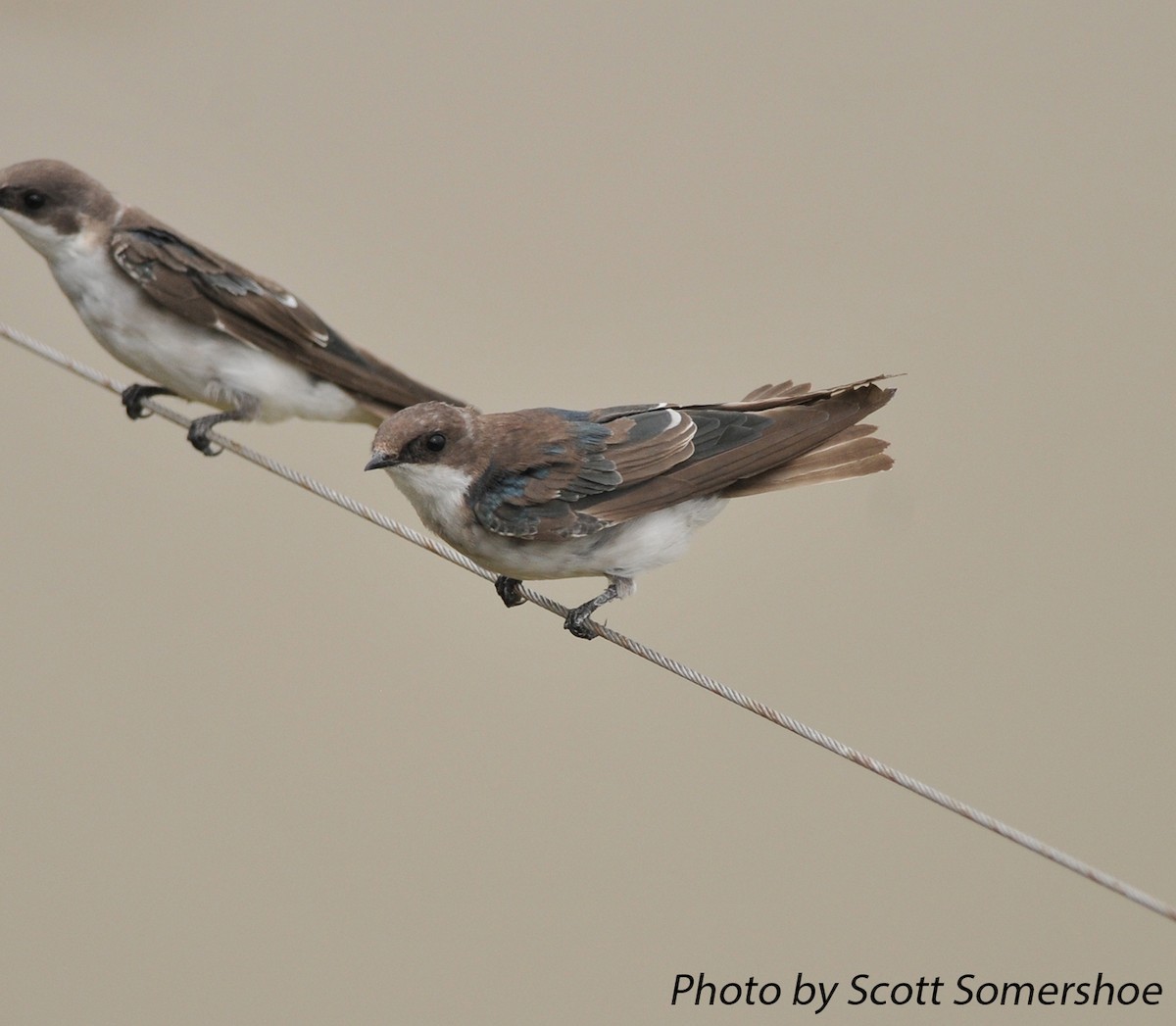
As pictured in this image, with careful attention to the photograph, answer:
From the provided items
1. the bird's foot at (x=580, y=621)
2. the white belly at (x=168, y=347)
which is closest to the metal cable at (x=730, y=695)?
the bird's foot at (x=580, y=621)

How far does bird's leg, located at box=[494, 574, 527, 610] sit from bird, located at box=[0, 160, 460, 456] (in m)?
0.81

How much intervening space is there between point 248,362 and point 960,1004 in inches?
115

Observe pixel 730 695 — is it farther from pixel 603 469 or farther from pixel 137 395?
pixel 137 395

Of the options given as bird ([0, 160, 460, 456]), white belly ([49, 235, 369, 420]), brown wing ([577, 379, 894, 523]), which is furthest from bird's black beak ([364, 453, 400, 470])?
white belly ([49, 235, 369, 420])

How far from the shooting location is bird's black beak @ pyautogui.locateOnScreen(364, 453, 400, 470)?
3.49m

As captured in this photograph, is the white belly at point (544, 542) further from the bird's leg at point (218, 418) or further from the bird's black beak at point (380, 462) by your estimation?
the bird's leg at point (218, 418)

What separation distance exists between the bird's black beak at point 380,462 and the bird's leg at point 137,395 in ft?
5.04

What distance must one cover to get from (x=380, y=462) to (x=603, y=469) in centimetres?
60

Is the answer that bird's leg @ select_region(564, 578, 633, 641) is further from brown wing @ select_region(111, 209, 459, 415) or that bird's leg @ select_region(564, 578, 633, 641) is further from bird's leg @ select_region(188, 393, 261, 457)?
bird's leg @ select_region(188, 393, 261, 457)

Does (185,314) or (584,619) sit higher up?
(185,314)

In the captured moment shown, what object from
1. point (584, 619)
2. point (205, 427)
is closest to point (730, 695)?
point (584, 619)

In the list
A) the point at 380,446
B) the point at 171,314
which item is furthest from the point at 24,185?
the point at 380,446

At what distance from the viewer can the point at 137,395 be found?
4859 millimetres

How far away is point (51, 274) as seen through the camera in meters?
4.64
